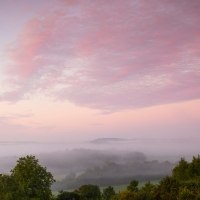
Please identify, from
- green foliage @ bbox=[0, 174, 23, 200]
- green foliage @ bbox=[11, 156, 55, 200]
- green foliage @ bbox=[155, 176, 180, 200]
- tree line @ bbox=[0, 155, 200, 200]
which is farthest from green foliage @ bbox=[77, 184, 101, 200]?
green foliage @ bbox=[0, 174, 23, 200]

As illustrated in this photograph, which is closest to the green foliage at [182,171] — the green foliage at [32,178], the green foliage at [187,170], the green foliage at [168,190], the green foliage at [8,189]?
the green foliage at [187,170]

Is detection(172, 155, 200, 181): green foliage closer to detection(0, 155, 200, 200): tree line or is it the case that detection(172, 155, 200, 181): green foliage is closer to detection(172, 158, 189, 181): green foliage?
detection(172, 158, 189, 181): green foliage

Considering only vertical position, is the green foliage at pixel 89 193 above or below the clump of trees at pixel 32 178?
below

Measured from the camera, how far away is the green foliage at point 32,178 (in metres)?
75.0

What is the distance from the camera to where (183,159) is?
362 feet

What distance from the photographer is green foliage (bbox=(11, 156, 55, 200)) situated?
2953 inches

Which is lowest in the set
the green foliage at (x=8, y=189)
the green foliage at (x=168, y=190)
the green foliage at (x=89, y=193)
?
the green foliage at (x=89, y=193)

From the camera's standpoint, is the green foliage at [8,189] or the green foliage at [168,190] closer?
the green foliage at [8,189]

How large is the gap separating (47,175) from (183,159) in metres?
56.3

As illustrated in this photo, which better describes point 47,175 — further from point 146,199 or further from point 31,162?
point 146,199

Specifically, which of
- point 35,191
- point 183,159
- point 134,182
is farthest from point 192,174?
point 35,191

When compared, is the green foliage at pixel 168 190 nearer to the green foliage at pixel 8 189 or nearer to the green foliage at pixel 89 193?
the green foliage at pixel 8 189

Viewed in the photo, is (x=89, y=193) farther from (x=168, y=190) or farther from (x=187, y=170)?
(x=168, y=190)

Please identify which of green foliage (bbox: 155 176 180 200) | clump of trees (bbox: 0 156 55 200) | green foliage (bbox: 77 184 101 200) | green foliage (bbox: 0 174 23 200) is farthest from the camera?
green foliage (bbox: 77 184 101 200)
